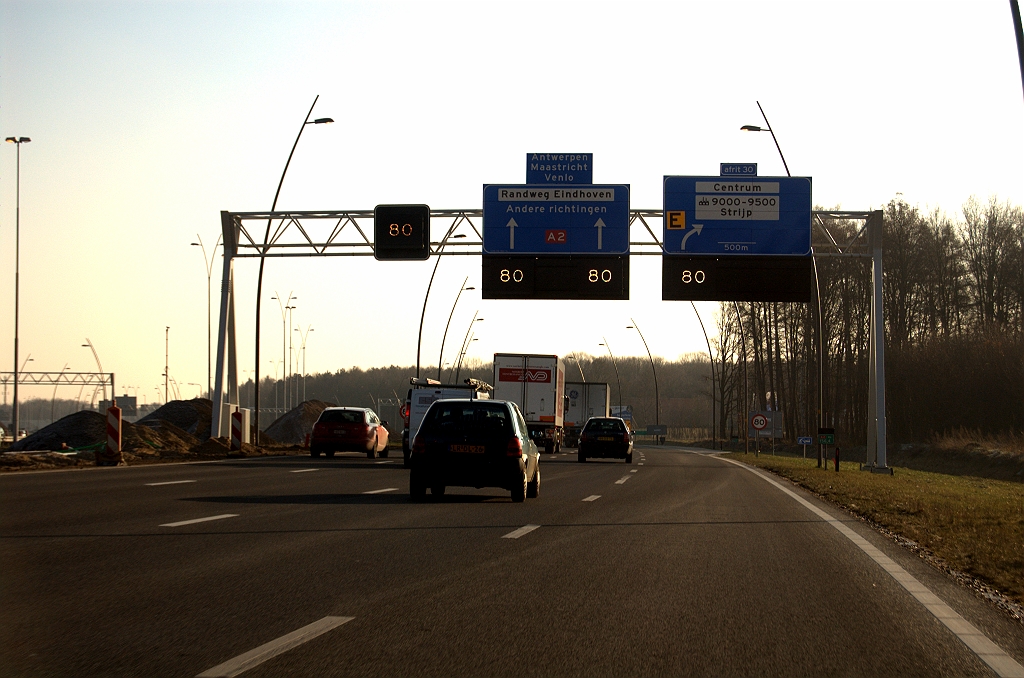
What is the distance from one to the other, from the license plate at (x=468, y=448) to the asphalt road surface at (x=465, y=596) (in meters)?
1.69

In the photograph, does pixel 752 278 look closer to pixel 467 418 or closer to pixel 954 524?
pixel 467 418

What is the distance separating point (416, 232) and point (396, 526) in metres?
21.6

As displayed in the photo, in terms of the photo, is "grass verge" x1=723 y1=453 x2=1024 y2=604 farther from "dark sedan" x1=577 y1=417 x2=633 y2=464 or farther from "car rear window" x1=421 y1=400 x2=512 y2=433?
"dark sedan" x1=577 y1=417 x2=633 y2=464

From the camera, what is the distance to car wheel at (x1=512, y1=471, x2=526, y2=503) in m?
17.2

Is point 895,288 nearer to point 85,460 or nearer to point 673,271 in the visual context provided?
point 673,271

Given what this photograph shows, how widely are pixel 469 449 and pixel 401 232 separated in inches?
710

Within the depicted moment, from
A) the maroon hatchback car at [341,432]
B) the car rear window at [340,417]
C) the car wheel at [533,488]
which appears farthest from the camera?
the car rear window at [340,417]

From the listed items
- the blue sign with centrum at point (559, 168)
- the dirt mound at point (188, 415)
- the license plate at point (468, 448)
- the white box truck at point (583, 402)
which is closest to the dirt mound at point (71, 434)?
the dirt mound at point (188, 415)

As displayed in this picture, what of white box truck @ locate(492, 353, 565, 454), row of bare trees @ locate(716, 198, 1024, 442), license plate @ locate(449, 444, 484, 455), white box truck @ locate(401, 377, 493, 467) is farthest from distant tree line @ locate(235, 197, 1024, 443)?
license plate @ locate(449, 444, 484, 455)

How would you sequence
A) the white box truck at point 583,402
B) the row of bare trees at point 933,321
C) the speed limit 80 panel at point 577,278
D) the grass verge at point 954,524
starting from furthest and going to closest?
the white box truck at point 583,402 < the row of bare trees at point 933,321 < the speed limit 80 panel at point 577,278 < the grass verge at point 954,524

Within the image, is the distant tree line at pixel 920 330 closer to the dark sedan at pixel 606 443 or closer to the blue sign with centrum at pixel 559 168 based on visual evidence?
the dark sedan at pixel 606 443

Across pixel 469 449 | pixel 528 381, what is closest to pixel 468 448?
pixel 469 449

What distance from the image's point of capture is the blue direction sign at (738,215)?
33.0 m

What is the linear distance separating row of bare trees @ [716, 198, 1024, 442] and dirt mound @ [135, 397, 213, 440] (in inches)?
1098
